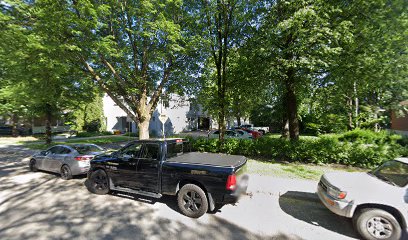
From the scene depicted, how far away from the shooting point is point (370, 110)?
7.61 m

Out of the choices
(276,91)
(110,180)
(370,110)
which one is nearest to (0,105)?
(110,180)

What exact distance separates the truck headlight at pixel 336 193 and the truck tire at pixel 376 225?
1.22ft

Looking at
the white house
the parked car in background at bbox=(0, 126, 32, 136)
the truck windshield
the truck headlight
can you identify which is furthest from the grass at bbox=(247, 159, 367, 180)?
the parked car in background at bbox=(0, 126, 32, 136)

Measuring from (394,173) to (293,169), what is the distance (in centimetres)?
379

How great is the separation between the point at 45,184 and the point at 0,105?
Result: 1790 centimetres

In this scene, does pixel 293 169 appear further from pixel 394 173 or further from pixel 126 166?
pixel 126 166

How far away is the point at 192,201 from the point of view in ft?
14.3

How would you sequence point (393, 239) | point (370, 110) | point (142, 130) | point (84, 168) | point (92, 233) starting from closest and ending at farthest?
point (393, 239), point (92, 233), point (84, 168), point (370, 110), point (142, 130)

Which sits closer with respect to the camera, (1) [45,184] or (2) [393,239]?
(2) [393,239]

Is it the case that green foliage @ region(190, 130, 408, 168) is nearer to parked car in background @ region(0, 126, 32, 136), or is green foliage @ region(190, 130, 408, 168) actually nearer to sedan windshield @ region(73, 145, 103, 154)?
sedan windshield @ region(73, 145, 103, 154)

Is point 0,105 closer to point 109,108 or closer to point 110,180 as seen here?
point 109,108

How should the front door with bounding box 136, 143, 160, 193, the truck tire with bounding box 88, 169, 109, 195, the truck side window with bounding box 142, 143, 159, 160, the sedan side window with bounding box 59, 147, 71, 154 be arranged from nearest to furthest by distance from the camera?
1. the front door with bounding box 136, 143, 160, 193
2. the truck side window with bounding box 142, 143, 159, 160
3. the truck tire with bounding box 88, 169, 109, 195
4. the sedan side window with bounding box 59, 147, 71, 154

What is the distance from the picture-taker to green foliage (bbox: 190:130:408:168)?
24.6 ft

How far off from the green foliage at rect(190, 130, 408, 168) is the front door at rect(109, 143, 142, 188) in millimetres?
5974
